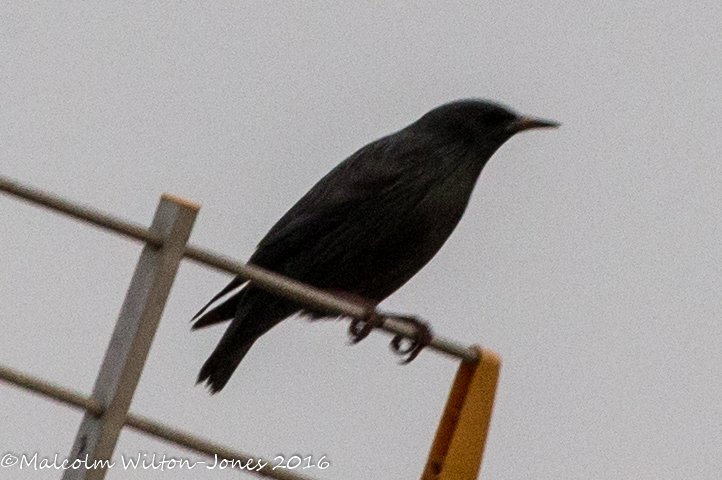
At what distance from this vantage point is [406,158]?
6047mm

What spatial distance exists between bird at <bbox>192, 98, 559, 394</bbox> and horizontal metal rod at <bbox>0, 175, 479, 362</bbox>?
6.97ft

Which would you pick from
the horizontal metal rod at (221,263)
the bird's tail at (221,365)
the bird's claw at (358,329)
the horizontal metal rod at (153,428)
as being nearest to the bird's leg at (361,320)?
the bird's claw at (358,329)

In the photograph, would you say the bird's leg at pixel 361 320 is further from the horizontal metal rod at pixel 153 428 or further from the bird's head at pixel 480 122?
the horizontal metal rod at pixel 153 428

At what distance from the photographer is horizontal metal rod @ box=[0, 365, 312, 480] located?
8.72 ft

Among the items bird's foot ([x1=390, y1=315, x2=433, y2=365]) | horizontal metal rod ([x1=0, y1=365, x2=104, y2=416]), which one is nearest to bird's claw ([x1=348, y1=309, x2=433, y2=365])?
bird's foot ([x1=390, y1=315, x2=433, y2=365])

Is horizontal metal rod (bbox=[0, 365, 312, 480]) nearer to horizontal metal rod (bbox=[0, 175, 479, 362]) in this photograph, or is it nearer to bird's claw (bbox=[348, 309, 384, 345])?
horizontal metal rod (bbox=[0, 175, 479, 362])

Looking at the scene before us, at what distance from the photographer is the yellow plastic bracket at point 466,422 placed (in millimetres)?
3291

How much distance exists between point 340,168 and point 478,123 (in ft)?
1.89

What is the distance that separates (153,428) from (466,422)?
2.46 ft

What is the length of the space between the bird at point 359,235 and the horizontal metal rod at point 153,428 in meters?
2.62

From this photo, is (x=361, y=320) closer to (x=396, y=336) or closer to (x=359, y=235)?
(x=396, y=336)

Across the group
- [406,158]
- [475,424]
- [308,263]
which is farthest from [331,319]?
[475,424]

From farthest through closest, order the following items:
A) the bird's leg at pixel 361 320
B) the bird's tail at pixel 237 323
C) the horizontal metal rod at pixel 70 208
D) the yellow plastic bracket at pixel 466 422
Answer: the bird's tail at pixel 237 323, the bird's leg at pixel 361 320, the yellow plastic bracket at pixel 466 422, the horizontal metal rod at pixel 70 208

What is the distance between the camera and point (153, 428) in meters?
2.86
